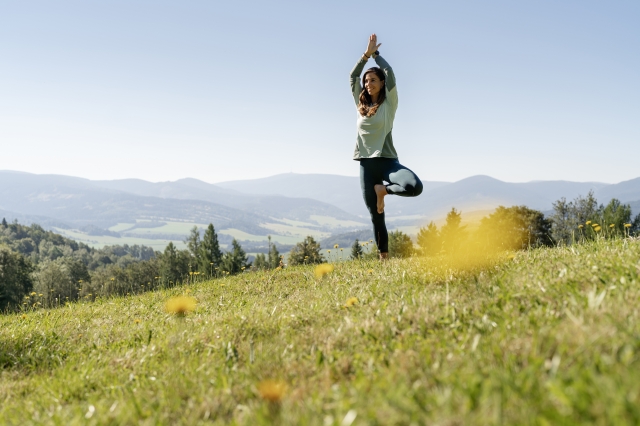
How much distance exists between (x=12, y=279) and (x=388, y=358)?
7233cm

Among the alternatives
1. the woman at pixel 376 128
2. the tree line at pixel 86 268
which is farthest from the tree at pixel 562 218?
the woman at pixel 376 128

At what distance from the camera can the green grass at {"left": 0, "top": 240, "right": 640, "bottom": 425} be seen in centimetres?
180

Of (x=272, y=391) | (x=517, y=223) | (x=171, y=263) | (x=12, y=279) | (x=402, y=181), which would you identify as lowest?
(x=171, y=263)

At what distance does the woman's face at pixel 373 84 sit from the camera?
719 cm

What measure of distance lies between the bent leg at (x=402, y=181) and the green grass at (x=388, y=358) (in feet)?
5.35

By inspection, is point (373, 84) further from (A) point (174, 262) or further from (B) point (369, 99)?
(A) point (174, 262)

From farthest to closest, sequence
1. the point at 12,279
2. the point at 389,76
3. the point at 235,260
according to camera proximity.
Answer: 1. the point at 235,260
2. the point at 12,279
3. the point at 389,76

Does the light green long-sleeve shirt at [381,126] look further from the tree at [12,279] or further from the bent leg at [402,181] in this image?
the tree at [12,279]

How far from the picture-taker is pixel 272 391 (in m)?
2.20

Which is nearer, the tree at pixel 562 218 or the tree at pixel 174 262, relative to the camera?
the tree at pixel 562 218

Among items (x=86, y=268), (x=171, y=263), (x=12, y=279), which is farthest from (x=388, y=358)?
(x=86, y=268)

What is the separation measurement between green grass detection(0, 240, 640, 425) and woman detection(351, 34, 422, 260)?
2.38 metres

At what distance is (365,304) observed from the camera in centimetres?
429

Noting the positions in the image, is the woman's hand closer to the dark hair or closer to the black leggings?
the dark hair
